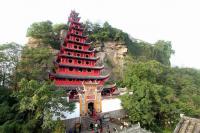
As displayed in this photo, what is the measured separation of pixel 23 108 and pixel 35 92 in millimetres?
1313

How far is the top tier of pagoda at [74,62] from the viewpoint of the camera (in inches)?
969

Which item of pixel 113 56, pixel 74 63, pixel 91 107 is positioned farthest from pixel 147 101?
pixel 113 56

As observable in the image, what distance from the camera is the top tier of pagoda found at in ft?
80.7

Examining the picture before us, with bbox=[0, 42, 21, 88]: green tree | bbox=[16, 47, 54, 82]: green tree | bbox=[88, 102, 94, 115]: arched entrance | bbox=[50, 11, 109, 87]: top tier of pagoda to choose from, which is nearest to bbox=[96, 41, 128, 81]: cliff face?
bbox=[50, 11, 109, 87]: top tier of pagoda

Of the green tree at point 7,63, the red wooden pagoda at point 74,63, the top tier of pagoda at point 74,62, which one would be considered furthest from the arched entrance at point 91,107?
the green tree at point 7,63

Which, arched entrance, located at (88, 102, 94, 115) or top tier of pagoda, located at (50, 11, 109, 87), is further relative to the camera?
top tier of pagoda, located at (50, 11, 109, 87)

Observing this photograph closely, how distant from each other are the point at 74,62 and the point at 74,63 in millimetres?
176

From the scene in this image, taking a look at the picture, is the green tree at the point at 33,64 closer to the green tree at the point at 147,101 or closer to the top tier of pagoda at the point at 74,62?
the top tier of pagoda at the point at 74,62

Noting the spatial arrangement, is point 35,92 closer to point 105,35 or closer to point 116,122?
point 116,122

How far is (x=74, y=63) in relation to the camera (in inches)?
1054

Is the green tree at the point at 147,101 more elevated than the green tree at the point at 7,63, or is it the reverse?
the green tree at the point at 7,63

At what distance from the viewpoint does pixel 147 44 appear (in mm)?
47312

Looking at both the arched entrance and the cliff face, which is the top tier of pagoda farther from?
the cliff face

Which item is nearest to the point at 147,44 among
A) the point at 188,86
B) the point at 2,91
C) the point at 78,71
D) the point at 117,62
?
the point at 117,62
